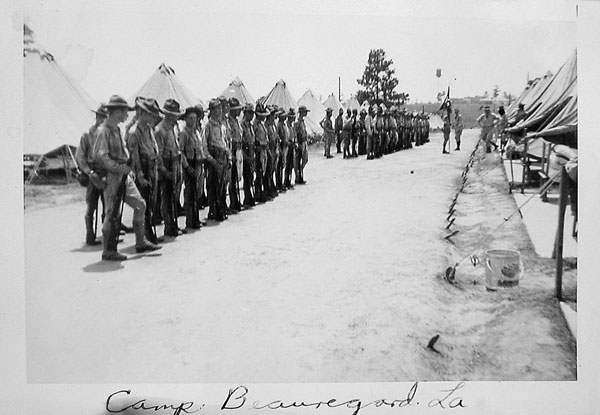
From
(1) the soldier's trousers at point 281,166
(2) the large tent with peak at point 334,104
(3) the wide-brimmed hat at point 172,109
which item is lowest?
(1) the soldier's trousers at point 281,166

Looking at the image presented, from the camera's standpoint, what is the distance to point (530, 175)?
8.45ft

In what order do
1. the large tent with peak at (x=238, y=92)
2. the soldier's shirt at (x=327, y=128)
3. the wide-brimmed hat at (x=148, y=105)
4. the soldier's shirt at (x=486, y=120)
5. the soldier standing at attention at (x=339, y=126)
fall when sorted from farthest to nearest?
the soldier's shirt at (x=327, y=128), the soldier standing at attention at (x=339, y=126), the soldier's shirt at (x=486, y=120), the large tent with peak at (x=238, y=92), the wide-brimmed hat at (x=148, y=105)

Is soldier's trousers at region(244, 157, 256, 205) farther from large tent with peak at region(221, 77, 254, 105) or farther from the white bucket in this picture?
the white bucket

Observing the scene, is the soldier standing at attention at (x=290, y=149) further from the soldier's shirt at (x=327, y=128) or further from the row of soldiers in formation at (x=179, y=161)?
the soldier's shirt at (x=327, y=128)

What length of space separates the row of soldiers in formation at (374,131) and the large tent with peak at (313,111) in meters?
0.06

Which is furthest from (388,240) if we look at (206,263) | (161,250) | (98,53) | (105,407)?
(98,53)

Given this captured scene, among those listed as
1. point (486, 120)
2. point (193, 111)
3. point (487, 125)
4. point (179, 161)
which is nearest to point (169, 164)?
point (179, 161)

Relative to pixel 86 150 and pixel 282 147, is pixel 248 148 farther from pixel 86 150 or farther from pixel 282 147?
pixel 86 150

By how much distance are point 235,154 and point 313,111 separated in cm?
67

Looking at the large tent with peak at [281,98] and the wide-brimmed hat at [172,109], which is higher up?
the large tent with peak at [281,98]

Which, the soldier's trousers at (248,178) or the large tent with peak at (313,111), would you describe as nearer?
the large tent with peak at (313,111)

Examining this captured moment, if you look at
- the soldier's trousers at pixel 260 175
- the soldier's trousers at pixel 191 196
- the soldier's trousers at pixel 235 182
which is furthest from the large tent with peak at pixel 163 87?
the soldier's trousers at pixel 260 175

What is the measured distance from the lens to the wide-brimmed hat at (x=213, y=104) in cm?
260
